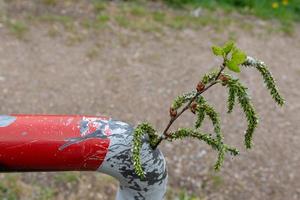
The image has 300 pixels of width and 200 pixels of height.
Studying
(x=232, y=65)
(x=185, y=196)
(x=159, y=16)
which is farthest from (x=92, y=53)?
(x=232, y=65)

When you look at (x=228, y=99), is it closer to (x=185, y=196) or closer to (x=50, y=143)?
(x=50, y=143)

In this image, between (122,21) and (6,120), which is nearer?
(6,120)

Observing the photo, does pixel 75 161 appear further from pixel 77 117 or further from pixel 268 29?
pixel 268 29

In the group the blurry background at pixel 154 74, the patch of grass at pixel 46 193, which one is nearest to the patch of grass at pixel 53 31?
the blurry background at pixel 154 74

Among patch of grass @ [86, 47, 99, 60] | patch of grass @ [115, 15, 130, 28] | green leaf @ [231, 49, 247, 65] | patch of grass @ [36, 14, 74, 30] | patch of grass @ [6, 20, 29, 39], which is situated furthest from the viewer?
patch of grass @ [115, 15, 130, 28]

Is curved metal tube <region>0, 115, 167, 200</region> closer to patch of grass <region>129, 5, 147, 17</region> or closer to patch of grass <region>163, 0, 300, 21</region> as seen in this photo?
patch of grass <region>129, 5, 147, 17</region>

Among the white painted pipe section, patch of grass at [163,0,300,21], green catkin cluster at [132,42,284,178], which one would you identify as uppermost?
green catkin cluster at [132,42,284,178]

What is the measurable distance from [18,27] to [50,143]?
4.05 metres

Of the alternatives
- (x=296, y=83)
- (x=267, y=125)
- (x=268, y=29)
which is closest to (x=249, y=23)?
(x=268, y=29)

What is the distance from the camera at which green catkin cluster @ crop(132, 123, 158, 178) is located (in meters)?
1.29

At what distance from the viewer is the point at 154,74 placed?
16.2ft

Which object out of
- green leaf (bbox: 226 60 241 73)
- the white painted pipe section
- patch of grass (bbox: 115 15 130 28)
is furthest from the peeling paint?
patch of grass (bbox: 115 15 130 28)

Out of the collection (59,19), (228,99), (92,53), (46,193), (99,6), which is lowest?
(46,193)

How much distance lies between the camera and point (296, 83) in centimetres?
511
